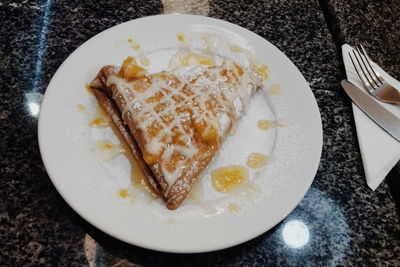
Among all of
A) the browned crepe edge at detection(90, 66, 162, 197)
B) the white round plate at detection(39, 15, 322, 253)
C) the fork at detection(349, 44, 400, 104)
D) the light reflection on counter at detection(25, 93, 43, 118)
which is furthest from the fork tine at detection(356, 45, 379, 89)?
the light reflection on counter at detection(25, 93, 43, 118)

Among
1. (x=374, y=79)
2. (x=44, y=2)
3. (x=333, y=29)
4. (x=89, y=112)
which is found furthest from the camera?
(x=333, y=29)

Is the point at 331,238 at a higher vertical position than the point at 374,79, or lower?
lower

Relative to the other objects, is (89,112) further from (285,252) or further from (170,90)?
(285,252)

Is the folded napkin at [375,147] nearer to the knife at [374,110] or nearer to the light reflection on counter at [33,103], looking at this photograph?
the knife at [374,110]

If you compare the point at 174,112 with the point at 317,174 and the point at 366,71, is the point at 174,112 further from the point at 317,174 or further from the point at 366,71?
the point at 366,71

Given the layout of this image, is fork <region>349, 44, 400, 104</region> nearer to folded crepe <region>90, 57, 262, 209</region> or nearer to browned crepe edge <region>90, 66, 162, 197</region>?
folded crepe <region>90, 57, 262, 209</region>

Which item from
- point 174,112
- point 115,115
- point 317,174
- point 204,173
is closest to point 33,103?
point 115,115

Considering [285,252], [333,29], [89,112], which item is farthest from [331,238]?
[333,29]
